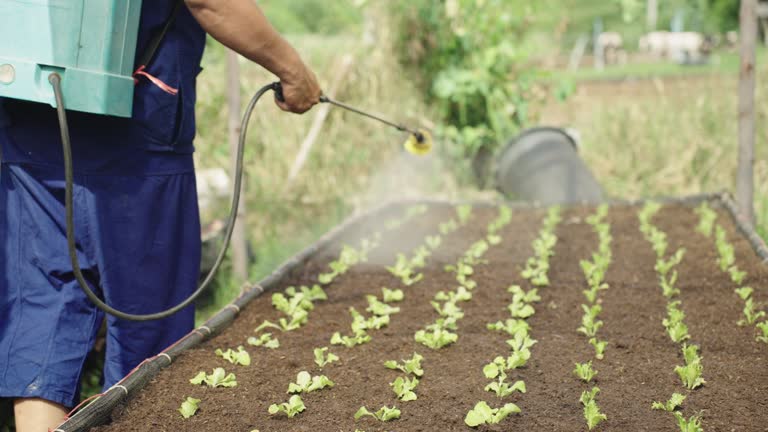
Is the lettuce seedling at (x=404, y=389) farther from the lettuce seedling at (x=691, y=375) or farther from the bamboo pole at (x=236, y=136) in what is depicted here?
the bamboo pole at (x=236, y=136)

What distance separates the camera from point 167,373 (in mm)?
2316

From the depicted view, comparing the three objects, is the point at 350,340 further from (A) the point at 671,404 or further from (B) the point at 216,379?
(A) the point at 671,404

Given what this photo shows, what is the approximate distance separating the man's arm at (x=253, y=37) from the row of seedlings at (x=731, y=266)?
5.31ft

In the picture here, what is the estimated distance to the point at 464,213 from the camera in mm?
4895

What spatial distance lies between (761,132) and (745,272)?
3.16m

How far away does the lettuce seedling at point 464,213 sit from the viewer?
15.9ft

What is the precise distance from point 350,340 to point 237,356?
372 millimetres

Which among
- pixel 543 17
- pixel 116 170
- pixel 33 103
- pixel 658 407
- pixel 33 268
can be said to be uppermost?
pixel 543 17

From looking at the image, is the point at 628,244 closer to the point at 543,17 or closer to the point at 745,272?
the point at 745,272

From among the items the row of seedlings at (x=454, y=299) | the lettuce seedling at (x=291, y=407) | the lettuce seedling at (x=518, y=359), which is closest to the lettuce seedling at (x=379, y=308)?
the row of seedlings at (x=454, y=299)

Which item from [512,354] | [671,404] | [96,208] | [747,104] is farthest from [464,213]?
[96,208]

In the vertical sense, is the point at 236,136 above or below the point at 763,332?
above

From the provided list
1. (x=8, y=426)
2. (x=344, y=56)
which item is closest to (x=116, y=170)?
(x=8, y=426)

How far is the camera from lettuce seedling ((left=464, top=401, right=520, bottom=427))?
1.96 meters
